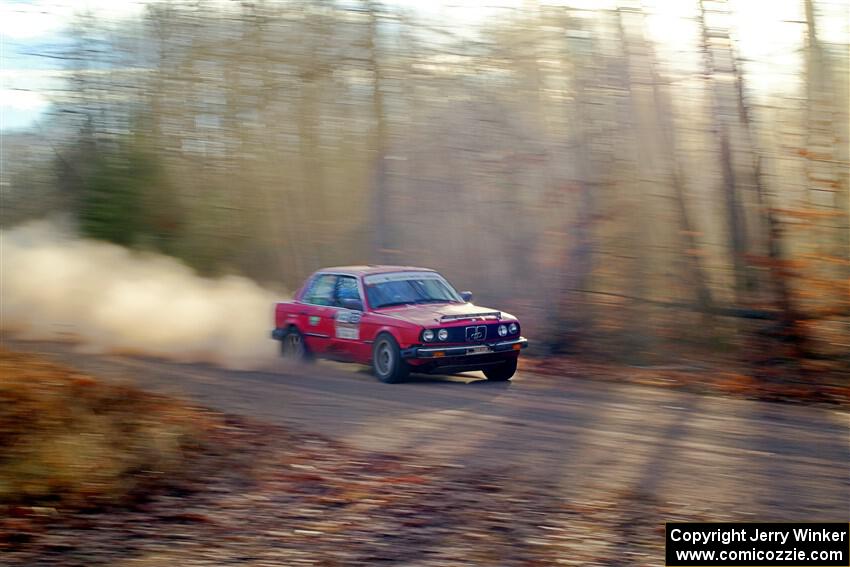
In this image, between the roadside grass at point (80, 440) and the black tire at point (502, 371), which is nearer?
the roadside grass at point (80, 440)

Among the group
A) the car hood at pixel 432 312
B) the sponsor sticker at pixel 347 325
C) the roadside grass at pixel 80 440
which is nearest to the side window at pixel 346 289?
the sponsor sticker at pixel 347 325

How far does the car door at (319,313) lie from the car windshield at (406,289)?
2.46ft

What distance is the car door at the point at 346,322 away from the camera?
43.1 ft

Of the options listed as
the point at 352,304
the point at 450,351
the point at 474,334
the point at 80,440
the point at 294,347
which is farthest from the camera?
the point at 294,347

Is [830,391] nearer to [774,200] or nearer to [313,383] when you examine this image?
[774,200]

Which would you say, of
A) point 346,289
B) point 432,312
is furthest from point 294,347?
point 432,312

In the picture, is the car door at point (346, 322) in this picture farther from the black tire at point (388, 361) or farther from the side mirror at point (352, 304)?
the black tire at point (388, 361)

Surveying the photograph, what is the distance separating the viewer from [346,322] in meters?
13.3

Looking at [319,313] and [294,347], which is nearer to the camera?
[319,313]

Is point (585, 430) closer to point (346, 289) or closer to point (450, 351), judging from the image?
point (450, 351)

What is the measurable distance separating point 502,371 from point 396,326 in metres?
1.63

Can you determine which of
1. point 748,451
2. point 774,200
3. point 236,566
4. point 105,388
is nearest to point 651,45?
point 774,200

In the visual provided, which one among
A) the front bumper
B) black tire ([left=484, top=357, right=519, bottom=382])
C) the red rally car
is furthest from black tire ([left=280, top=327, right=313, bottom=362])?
black tire ([left=484, top=357, right=519, bottom=382])

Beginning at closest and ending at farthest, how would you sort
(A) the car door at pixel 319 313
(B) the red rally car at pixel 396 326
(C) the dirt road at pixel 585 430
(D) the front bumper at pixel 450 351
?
1. (C) the dirt road at pixel 585 430
2. (D) the front bumper at pixel 450 351
3. (B) the red rally car at pixel 396 326
4. (A) the car door at pixel 319 313
